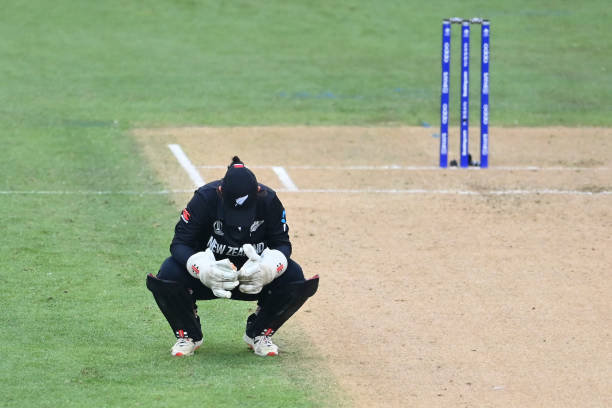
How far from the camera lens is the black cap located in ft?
23.7

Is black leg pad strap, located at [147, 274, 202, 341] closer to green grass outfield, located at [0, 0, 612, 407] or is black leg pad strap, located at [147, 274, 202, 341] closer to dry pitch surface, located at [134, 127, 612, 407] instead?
green grass outfield, located at [0, 0, 612, 407]

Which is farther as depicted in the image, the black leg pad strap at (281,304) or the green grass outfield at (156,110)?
the black leg pad strap at (281,304)

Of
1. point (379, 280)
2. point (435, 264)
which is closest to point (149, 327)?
point (379, 280)

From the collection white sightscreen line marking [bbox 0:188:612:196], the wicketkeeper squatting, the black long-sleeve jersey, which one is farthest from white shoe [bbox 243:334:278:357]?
white sightscreen line marking [bbox 0:188:612:196]

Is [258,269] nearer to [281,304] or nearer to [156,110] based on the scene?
[281,304]

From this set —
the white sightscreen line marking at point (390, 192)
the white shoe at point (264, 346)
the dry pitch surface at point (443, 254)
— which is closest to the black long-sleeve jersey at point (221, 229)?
the white shoe at point (264, 346)

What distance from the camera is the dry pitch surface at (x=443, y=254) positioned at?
7.55 meters

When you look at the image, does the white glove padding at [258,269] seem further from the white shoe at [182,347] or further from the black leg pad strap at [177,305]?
the white shoe at [182,347]

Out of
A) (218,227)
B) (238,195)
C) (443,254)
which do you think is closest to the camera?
(238,195)

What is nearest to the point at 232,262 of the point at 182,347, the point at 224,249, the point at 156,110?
the point at 224,249

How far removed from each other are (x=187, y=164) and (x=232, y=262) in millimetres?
8065

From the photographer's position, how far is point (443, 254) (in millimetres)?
11062

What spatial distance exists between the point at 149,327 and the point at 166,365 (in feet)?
3.49

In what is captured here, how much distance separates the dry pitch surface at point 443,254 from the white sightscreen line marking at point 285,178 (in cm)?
7
